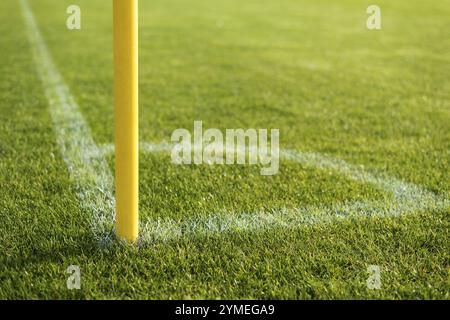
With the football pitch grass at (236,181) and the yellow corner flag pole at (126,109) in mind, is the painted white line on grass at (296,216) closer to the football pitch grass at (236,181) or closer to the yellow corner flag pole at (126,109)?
the football pitch grass at (236,181)

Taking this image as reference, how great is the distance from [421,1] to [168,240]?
1355cm

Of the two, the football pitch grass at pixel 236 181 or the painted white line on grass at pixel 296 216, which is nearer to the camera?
the football pitch grass at pixel 236 181

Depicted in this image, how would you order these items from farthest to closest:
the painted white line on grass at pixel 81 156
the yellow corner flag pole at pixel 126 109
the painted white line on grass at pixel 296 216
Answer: the painted white line on grass at pixel 81 156 → the painted white line on grass at pixel 296 216 → the yellow corner flag pole at pixel 126 109

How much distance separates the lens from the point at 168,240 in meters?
2.53

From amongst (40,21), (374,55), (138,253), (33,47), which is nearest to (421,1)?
(374,55)

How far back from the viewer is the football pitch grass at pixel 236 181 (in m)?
2.27

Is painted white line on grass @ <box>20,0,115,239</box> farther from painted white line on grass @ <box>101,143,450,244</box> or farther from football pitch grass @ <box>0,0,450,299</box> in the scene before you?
painted white line on grass @ <box>101,143,450,244</box>

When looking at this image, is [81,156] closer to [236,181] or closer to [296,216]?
[236,181]

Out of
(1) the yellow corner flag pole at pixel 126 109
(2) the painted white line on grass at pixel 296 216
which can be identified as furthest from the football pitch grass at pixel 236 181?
(1) the yellow corner flag pole at pixel 126 109

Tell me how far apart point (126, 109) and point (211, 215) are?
0.75m

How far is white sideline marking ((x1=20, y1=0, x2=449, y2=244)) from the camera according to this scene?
104 inches

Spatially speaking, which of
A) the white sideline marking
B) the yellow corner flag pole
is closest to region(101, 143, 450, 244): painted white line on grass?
the white sideline marking

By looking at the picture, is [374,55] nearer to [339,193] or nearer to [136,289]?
[339,193]
